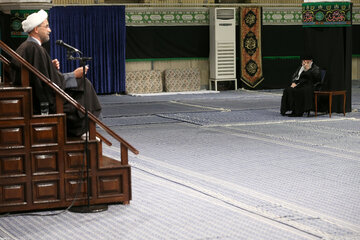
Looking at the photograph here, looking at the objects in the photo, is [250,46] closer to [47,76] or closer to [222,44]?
[222,44]

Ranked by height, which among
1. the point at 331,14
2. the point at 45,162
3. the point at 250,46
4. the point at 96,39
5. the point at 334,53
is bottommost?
the point at 45,162

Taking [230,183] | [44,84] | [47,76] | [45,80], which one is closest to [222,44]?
[230,183]

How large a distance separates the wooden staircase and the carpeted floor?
13cm

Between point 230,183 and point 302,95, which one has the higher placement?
point 302,95

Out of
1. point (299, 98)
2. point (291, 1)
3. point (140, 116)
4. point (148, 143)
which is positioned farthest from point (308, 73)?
point (291, 1)

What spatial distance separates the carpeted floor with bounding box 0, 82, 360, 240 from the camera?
379 cm

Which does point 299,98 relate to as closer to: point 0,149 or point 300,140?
point 300,140

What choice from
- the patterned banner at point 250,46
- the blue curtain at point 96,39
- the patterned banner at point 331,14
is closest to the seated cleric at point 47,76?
the patterned banner at point 331,14

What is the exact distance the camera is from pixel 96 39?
1217 centimetres

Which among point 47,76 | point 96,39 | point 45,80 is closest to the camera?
point 45,80

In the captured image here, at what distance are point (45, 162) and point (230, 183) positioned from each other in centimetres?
144

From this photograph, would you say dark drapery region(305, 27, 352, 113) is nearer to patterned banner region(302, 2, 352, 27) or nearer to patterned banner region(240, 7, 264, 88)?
patterned banner region(302, 2, 352, 27)

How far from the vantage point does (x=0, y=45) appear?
4.12 metres

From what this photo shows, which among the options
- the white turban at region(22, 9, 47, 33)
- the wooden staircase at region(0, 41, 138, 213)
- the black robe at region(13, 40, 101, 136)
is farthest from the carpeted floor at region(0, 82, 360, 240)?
the white turban at region(22, 9, 47, 33)
